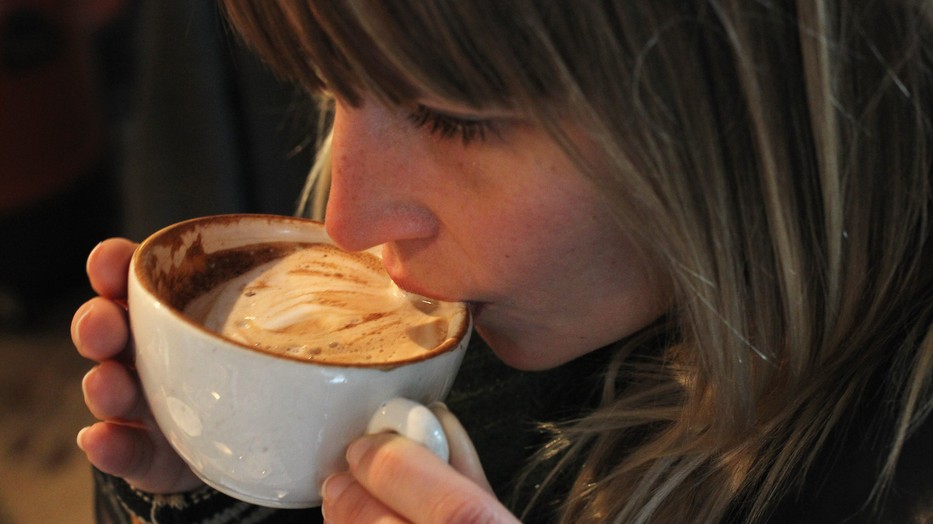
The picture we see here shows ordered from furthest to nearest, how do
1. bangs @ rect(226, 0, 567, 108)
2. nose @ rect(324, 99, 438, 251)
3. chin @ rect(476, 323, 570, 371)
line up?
chin @ rect(476, 323, 570, 371)
nose @ rect(324, 99, 438, 251)
bangs @ rect(226, 0, 567, 108)

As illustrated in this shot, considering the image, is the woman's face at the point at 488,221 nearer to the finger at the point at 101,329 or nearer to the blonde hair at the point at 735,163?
the blonde hair at the point at 735,163

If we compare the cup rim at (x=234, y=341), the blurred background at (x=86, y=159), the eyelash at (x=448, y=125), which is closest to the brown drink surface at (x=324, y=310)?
the cup rim at (x=234, y=341)

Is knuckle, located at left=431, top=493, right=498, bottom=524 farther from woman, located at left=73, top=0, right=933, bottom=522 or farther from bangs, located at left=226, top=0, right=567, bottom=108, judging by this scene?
bangs, located at left=226, top=0, right=567, bottom=108

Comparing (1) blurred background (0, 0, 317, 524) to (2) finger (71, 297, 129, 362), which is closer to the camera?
(2) finger (71, 297, 129, 362)

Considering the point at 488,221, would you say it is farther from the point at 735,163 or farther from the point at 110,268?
the point at 110,268

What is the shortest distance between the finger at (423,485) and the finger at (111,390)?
303 millimetres

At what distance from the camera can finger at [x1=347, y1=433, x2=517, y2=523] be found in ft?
1.78

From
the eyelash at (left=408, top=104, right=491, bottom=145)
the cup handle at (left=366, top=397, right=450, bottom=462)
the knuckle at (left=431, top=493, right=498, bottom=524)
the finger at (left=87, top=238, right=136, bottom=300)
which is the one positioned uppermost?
the eyelash at (left=408, top=104, right=491, bottom=145)

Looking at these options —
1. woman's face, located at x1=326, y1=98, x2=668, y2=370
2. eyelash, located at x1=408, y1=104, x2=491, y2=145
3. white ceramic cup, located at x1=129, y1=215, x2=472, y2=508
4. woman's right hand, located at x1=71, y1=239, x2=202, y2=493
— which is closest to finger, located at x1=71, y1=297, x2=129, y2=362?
woman's right hand, located at x1=71, y1=239, x2=202, y2=493

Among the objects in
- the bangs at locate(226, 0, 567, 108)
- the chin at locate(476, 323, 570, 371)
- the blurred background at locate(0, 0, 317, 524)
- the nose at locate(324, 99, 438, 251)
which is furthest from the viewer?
the blurred background at locate(0, 0, 317, 524)

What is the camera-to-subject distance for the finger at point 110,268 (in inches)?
29.8

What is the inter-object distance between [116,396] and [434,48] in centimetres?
45

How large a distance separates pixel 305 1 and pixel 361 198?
143 mm

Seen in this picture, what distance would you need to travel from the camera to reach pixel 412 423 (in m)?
0.55
